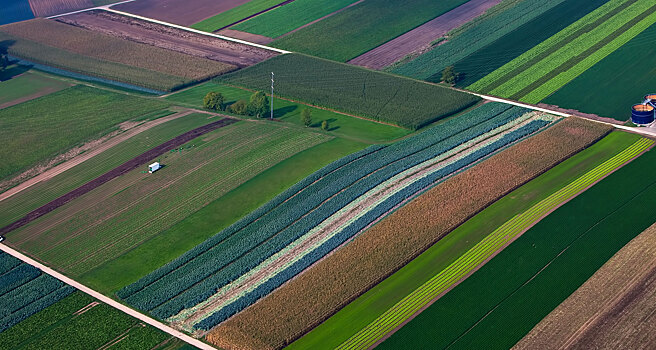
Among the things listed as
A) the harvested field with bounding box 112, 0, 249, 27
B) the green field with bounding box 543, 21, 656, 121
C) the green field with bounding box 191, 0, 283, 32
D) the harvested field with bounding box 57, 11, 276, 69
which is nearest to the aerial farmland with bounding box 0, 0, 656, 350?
the green field with bounding box 543, 21, 656, 121

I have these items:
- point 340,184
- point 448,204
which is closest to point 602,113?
point 448,204

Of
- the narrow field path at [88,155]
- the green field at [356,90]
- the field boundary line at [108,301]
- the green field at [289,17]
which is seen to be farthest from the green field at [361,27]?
the field boundary line at [108,301]

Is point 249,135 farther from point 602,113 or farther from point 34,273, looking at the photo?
point 602,113

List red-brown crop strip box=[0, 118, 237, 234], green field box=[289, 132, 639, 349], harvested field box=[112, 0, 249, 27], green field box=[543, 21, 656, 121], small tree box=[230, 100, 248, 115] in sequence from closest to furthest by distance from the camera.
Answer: green field box=[289, 132, 639, 349], red-brown crop strip box=[0, 118, 237, 234], green field box=[543, 21, 656, 121], small tree box=[230, 100, 248, 115], harvested field box=[112, 0, 249, 27]

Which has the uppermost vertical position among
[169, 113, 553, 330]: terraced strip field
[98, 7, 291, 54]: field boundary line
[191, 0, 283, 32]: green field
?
[169, 113, 553, 330]: terraced strip field

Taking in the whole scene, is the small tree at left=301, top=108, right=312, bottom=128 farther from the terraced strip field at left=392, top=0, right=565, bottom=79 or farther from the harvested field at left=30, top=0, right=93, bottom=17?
the harvested field at left=30, top=0, right=93, bottom=17

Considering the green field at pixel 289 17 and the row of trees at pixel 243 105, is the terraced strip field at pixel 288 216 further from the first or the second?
the green field at pixel 289 17

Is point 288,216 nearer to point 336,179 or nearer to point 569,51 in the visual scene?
point 336,179
